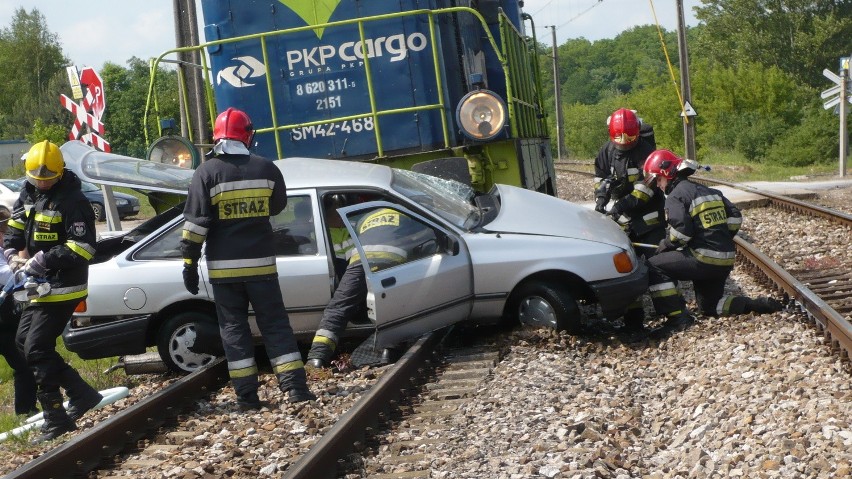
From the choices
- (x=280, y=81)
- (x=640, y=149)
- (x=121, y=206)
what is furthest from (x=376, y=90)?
(x=121, y=206)

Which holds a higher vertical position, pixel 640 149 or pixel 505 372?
pixel 640 149

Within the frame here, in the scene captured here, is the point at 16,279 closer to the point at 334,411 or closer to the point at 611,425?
the point at 334,411

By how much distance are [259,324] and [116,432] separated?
1.28 meters

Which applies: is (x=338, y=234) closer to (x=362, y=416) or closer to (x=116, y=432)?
(x=362, y=416)

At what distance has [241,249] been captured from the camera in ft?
22.2

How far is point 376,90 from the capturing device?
10500 mm

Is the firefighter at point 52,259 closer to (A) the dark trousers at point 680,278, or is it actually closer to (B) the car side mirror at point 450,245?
(B) the car side mirror at point 450,245

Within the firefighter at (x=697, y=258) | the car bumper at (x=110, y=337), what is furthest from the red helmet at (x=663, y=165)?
the car bumper at (x=110, y=337)

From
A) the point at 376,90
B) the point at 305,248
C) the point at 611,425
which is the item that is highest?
the point at 376,90

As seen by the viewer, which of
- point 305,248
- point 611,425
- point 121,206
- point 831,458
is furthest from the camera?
point 121,206

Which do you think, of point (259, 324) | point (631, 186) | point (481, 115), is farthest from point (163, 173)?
point (631, 186)

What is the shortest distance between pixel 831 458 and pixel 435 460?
1.81 m

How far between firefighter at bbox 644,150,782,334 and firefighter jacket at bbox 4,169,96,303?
4207 mm

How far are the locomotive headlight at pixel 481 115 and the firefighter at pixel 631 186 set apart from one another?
1.00 metres
